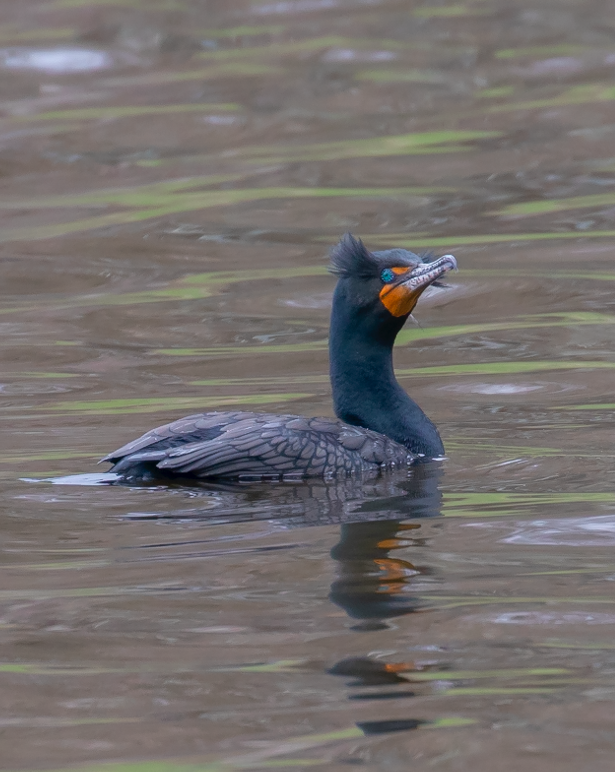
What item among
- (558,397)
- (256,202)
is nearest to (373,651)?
(558,397)

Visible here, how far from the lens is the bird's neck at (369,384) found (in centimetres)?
720

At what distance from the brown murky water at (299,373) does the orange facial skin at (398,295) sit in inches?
32.2

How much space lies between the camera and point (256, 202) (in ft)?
47.9

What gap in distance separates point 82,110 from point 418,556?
13700mm

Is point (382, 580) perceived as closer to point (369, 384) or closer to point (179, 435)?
point (179, 435)

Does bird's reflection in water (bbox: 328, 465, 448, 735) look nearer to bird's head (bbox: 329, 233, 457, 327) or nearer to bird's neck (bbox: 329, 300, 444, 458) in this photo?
bird's neck (bbox: 329, 300, 444, 458)

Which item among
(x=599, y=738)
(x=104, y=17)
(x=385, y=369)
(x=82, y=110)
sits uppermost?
(x=104, y=17)

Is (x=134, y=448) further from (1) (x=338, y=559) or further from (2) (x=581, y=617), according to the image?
(2) (x=581, y=617)

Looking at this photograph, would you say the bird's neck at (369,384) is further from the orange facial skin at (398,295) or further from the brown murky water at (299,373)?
the brown murky water at (299,373)

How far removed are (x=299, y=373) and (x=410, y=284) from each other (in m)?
2.55

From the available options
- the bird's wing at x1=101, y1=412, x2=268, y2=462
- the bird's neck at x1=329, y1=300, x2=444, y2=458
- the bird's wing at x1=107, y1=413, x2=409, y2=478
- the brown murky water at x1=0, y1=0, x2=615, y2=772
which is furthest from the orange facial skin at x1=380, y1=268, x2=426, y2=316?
the bird's wing at x1=101, y1=412, x2=268, y2=462

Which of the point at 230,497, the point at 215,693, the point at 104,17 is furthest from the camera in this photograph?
the point at 104,17

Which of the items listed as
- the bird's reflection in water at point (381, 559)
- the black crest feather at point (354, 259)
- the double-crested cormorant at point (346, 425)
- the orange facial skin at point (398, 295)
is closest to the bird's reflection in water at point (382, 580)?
the bird's reflection in water at point (381, 559)

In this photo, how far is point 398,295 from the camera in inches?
276
